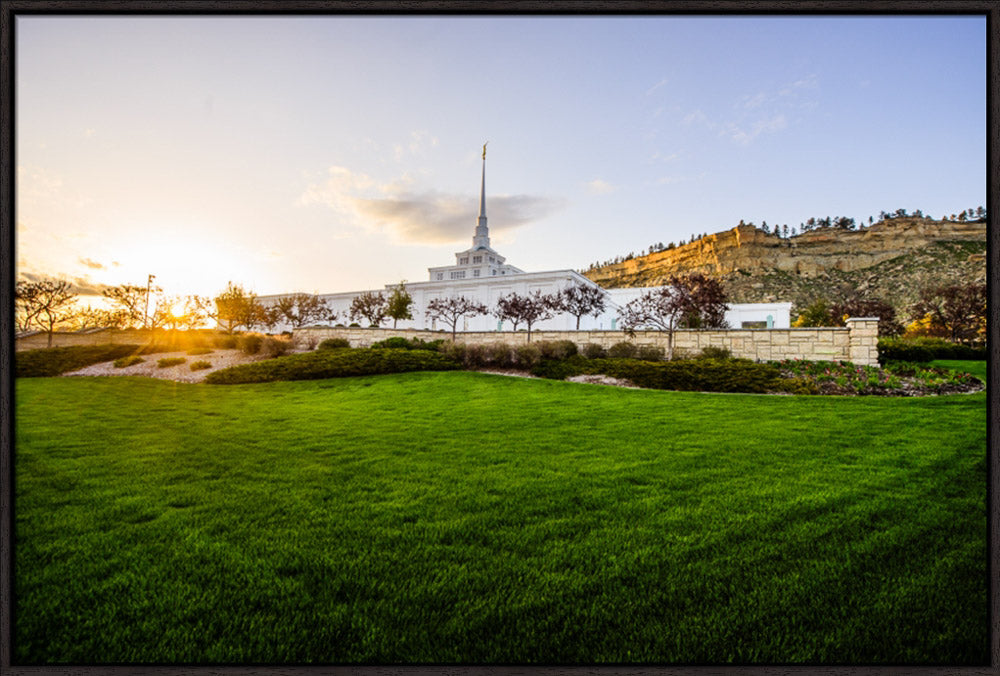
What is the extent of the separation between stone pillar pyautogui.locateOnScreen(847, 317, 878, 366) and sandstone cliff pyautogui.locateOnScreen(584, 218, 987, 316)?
2.93ft

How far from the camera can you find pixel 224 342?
1449 centimetres

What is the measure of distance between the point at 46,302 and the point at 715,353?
1699cm

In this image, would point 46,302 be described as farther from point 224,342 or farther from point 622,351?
point 622,351

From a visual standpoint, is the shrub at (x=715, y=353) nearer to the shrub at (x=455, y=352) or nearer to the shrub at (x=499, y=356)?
the shrub at (x=499, y=356)

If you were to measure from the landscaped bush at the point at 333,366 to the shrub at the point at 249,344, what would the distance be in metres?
2.00

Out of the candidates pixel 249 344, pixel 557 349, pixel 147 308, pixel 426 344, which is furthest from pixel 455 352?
pixel 147 308

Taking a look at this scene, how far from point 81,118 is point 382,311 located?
92.4ft

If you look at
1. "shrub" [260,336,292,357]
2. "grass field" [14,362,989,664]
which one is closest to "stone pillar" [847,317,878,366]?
"grass field" [14,362,989,664]

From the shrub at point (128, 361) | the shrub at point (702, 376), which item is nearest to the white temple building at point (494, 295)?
the shrub at point (702, 376)

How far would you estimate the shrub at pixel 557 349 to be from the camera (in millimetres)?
15430

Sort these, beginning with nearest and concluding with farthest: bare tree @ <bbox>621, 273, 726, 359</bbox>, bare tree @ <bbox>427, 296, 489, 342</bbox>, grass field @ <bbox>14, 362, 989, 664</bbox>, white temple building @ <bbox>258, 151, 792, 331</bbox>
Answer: grass field @ <bbox>14, 362, 989, 664</bbox>
bare tree @ <bbox>621, 273, 726, 359</bbox>
bare tree @ <bbox>427, 296, 489, 342</bbox>
white temple building @ <bbox>258, 151, 792, 331</bbox>

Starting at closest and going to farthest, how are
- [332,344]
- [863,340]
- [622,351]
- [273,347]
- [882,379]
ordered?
1. [882,379]
2. [863,340]
3. [273,347]
4. [622,351]
5. [332,344]

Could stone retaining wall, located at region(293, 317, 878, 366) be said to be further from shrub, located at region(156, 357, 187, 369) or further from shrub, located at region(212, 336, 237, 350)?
shrub, located at region(156, 357, 187, 369)

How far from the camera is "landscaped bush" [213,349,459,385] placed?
455 inches
